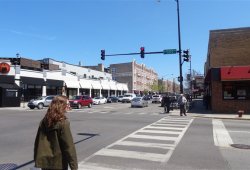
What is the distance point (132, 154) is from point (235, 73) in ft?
73.2

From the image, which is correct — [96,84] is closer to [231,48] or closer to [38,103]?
[38,103]

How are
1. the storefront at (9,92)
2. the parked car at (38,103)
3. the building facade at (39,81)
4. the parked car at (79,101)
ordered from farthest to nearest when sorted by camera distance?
the building facade at (39,81) < the storefront at (9,92) < the parked car at (79,101) < the parked car at (38,103)

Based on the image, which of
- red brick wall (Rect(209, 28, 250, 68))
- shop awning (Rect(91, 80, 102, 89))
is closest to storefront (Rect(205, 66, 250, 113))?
red brick wall (Rect(209, 28, 250, 68))

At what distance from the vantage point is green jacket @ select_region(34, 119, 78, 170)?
4574mm

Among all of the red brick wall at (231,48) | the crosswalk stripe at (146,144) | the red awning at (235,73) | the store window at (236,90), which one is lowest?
→ the crosswalk stripe at (146,144)

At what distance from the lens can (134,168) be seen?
26.8 feet

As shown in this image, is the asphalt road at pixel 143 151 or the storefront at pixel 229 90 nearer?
the asphalt road at pixel 143 151

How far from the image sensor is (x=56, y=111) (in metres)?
4.63

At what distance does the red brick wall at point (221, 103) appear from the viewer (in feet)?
101

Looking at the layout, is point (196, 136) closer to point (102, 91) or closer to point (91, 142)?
point (91, 142)

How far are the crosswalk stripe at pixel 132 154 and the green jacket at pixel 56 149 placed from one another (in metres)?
4.92

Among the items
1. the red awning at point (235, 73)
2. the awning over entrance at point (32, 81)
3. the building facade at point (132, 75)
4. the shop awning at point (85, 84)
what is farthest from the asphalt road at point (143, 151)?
the building facade at point (132, 75)

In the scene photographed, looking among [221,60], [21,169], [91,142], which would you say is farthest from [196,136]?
[221,60]

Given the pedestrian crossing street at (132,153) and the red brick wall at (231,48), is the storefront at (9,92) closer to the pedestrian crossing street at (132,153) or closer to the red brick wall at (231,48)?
the red brick wall at (231,48)
